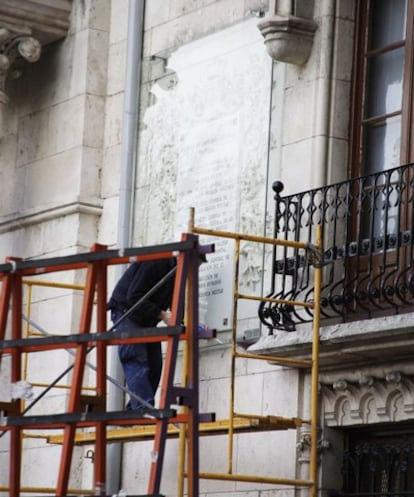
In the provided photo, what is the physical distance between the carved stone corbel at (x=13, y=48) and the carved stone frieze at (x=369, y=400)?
14.2 feet

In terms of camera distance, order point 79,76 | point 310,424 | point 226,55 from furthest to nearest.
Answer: point 79,76
point 226,55
point 310,424

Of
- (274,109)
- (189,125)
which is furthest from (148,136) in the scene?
(274,109)

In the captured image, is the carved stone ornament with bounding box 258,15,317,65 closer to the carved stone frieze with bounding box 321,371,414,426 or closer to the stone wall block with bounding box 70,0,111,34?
the carved stone frieze with bounding box 321,371,414,426

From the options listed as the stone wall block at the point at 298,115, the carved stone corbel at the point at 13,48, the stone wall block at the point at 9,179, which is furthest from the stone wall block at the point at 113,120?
the stone wall block at the point at 298,115

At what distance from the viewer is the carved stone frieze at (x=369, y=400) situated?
12.2m

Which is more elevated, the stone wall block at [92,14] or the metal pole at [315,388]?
the stone wall block at [92,14]

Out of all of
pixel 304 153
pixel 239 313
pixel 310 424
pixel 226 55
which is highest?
pixel 226 55

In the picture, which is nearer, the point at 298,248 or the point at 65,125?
the point at 298,248

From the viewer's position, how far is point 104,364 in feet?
34.4

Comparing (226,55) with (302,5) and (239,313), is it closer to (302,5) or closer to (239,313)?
(302,5)

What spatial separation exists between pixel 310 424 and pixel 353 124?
2.25m

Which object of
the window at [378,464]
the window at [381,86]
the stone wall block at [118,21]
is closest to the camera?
the window at [378,464]

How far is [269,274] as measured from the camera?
44.0 feet

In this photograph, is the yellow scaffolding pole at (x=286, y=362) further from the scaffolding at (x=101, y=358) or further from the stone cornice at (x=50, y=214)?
the stone cornice at (x=50, y=214)
